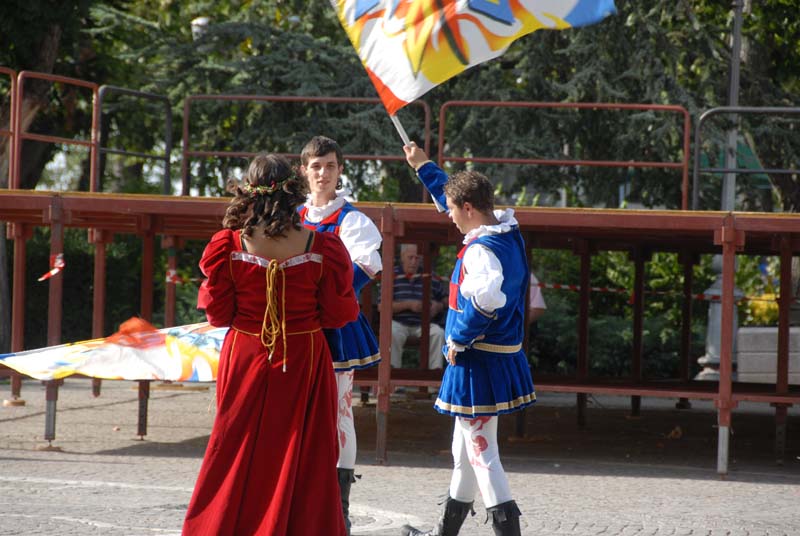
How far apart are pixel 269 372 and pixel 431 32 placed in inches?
114

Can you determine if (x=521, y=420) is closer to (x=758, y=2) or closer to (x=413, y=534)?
(x=413, y=534)

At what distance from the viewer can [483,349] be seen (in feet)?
19.9

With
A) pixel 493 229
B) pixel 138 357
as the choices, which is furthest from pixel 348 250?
pixel 138 357

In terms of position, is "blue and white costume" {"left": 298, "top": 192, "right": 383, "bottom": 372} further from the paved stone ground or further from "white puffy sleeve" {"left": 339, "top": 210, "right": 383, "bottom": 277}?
the paved stone ground

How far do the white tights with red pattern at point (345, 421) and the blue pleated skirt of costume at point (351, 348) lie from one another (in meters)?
0.08

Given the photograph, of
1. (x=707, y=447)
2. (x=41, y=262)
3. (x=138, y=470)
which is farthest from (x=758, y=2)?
(x=138, y=470)

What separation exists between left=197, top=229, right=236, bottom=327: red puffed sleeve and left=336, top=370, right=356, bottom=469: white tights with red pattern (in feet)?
4.01

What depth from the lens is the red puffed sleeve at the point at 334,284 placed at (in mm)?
5402

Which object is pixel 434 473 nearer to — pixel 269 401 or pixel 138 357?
pixel 138 357

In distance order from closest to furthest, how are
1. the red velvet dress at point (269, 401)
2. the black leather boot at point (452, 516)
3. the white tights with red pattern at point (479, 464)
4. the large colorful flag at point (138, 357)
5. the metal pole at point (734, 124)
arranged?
the red velvet dress at point (269, 401) < the white tights with red pattern at point (479, 464) < the black leather boot at point (452, 516) < the large colorful flag at point (138, 357) < the metal pole at point (734, 124)

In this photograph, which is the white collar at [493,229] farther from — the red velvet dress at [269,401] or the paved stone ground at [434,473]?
the paved stone ground at [434,473]

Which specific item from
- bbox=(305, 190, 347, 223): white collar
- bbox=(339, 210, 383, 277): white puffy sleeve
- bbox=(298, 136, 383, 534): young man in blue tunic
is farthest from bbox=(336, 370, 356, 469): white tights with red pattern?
bbox=(305, 190, 347, 223): white collar

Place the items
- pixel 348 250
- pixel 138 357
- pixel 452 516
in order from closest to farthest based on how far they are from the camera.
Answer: pixel 452 516, pixel 348 250, pixel 138 357

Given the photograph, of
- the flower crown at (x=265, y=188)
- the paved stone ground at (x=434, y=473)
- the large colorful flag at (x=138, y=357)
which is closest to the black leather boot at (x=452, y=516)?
the paved stone ground at (x=434, y=473)
